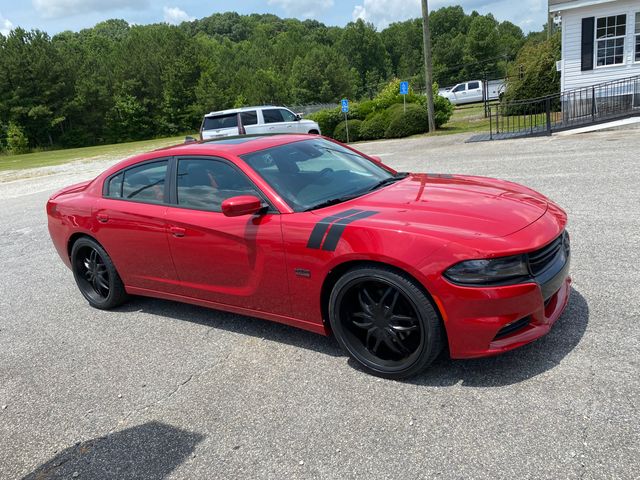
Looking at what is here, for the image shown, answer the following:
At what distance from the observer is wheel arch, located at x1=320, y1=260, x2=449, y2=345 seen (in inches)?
117

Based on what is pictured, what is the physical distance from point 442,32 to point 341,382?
12315 cm

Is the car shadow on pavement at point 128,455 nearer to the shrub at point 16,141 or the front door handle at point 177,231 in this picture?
the front door handle at point 177,231

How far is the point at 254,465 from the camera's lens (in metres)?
2.62

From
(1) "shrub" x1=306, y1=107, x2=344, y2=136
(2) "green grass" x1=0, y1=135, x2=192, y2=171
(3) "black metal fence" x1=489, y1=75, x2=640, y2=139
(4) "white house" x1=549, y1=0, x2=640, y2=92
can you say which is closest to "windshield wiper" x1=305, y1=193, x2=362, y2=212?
(3) "black metal fence" x1=489, y1=75, x2=640, y2=139

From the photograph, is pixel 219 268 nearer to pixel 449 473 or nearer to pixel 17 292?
pixel 449 473

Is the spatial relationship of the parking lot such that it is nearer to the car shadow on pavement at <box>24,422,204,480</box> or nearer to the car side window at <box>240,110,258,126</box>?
the car shadow on pavement at <box>24,422,204,480</box>

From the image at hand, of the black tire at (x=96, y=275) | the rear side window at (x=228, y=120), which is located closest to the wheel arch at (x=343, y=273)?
the black tire at (x=96, y=275)

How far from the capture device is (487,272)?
284cm

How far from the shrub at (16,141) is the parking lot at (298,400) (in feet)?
162

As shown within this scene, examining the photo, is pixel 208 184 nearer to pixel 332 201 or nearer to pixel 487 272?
pixel 332 201

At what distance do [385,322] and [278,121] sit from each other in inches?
646

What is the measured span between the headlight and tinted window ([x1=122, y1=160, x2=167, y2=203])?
2605 millimetres

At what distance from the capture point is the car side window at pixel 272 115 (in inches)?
721

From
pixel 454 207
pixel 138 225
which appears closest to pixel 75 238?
pixel 138 225
